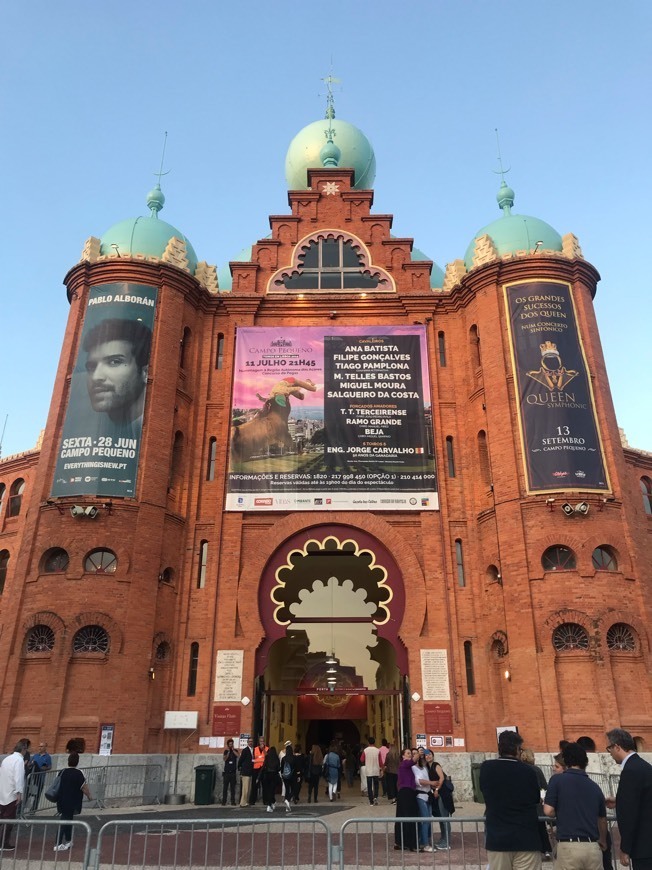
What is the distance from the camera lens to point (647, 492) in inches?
1223

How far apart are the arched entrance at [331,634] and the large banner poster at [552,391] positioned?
21.7 ft

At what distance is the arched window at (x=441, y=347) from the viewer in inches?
1134

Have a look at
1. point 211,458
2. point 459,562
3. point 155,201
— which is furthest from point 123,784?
point 155,201

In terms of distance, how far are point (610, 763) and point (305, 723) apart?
1951 cm

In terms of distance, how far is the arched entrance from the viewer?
2481 cm

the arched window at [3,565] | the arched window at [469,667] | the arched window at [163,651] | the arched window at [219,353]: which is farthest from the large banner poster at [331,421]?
the arched window at [3,565]

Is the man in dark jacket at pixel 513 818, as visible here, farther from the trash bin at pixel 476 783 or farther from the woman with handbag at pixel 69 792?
the trash bin at pixel 476 783

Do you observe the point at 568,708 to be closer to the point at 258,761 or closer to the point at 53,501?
the point at 258,761

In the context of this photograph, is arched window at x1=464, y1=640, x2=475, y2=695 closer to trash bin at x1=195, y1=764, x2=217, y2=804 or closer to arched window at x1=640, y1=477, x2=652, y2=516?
trash bin at x1=195, y1=764, x2=217, y2=804

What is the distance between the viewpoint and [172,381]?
26.7m

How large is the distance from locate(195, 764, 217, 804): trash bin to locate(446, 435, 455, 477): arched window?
515 inches

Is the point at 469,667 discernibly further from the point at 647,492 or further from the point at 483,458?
the point at 647,492

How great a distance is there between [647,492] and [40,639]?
2509cm

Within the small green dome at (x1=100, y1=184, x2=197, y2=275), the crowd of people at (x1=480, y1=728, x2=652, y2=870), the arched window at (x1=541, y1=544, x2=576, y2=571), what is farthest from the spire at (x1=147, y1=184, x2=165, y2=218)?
the crowd of people at (x1=480, y1=728, x2=652, y2=870)
